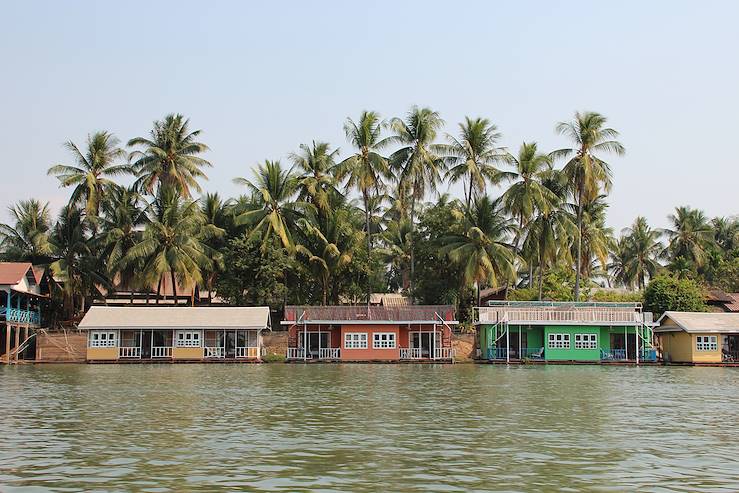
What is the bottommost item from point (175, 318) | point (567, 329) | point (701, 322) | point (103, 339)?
point (103, 339)

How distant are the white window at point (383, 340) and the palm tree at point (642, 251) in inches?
1421

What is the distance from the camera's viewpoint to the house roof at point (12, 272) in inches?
1864

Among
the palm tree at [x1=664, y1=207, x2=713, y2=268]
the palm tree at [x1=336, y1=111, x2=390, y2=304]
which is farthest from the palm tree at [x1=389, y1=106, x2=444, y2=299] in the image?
the palm tree at [x1=664, y1=207, x2=713, y2=268]

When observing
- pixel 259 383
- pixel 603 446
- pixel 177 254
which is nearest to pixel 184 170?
pixel 177 254

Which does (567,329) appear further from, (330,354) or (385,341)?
(330,354)

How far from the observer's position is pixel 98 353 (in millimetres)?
49750

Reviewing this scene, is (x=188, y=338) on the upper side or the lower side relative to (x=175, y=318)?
lower

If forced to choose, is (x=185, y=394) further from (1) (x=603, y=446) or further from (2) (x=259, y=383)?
(1) (x=603, y=446)

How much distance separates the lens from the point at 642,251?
78.8 metres

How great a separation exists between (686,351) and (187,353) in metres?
29.5

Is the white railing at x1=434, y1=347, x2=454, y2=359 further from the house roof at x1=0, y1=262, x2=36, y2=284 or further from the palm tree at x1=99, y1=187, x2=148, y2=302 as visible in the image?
the house roof at x1=0, y1=262, x2=36, y2=284

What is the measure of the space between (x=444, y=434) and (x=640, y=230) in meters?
65.9

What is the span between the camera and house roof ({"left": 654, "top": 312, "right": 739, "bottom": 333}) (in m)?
49.3

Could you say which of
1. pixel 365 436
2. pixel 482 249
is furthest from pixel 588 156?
pixel 365 436
